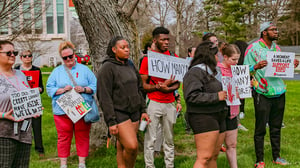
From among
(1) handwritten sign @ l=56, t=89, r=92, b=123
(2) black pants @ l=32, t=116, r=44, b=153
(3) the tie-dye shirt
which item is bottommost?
(2) black pants @ l=32, t=116, r=44, b=153

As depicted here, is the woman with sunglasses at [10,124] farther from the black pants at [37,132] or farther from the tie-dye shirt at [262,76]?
the tie-dye shirt at [262,76]

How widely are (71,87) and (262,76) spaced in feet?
9.91

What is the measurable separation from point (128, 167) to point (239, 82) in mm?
1871

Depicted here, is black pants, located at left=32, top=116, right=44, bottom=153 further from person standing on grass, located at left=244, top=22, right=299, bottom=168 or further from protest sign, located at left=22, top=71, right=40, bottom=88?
person standing on grass, located at left=244, top=22, right=299, bottom=168

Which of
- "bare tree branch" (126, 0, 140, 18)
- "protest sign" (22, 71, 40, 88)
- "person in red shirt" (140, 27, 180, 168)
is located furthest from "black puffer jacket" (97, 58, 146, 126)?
"protest sign" (22, 71, 40, 88)

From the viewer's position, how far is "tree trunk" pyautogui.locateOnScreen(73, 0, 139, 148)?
20.0ft

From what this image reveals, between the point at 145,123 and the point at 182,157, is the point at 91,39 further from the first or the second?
the point at 182,157

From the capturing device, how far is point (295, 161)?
596 cm

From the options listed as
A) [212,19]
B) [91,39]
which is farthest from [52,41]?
[91,39]

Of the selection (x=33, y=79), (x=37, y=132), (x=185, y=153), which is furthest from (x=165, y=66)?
(x=37, y=132)

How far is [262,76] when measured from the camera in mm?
5578

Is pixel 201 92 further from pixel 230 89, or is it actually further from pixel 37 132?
pixel 37 132

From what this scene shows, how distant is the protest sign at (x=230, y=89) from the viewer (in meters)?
4.28

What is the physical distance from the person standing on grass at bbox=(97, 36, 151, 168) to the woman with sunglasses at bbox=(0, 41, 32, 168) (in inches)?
37.4
